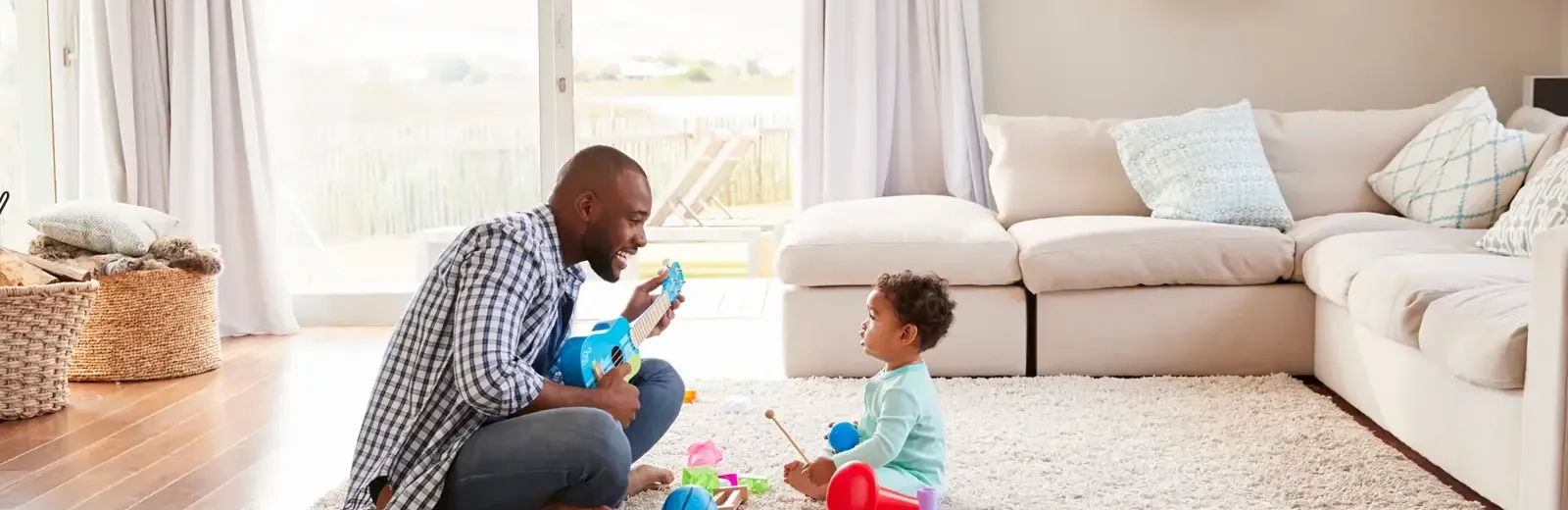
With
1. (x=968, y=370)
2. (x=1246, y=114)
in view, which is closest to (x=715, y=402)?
(x=968, y=370)

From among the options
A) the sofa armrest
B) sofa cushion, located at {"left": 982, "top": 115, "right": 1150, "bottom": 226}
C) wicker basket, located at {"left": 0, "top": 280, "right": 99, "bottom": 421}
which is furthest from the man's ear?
sofa cushion, located at {"left": 982, "top": 115, "right": 1150, "bottom": 226}

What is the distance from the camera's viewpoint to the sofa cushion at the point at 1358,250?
11.0ft

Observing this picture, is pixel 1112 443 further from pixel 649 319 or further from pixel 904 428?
pixel 649 319

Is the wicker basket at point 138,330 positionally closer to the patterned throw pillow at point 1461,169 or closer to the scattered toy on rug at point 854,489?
the scattered toy on rug at point 854,489

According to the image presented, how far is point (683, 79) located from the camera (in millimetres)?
5605

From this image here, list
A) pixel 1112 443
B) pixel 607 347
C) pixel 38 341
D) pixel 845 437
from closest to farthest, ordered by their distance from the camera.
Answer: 1. pixel 607 347
2. pixel 845 437
3. pixel 1112 443
4. pixel 38 341

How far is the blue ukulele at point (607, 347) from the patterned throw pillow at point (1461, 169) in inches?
96.6

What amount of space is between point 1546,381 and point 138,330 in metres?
3.51

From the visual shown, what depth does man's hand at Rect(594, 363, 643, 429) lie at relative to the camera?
2254 mm

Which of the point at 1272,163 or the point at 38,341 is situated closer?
the point at 38,341

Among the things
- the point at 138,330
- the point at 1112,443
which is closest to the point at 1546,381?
the point at 1112,443

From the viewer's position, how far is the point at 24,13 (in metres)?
4.61

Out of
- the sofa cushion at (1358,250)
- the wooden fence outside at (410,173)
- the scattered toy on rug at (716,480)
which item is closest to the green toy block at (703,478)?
the scattered toy on rug at (716,480)

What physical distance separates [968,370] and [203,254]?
221cm
